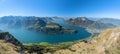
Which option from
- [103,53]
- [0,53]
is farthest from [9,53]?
[103,53]

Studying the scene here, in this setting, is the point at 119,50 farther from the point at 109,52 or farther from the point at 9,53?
the point at 9,53

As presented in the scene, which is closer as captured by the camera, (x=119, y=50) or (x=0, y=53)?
(x=0, y=53)

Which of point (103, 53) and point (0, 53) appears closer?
point (0, 53)

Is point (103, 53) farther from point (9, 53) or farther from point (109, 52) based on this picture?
point (9, 53)

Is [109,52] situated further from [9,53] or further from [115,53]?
[9,53]

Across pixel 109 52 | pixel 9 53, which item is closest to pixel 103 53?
pixel 109 52

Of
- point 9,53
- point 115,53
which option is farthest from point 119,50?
point 9,53

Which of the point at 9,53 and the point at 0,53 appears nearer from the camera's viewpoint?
the point at 0,53
